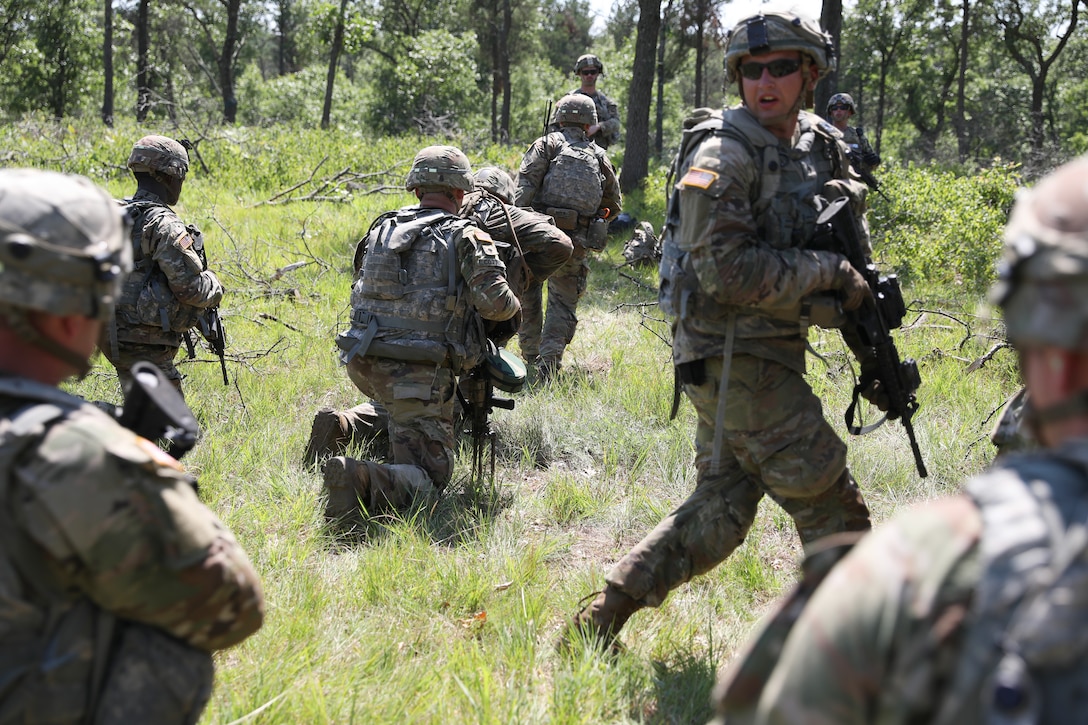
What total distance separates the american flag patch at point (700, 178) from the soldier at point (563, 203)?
13.4ft

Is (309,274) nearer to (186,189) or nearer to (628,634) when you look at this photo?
(186,189)

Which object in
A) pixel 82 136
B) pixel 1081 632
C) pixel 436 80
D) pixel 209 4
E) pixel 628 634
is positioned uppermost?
pixel 209 4

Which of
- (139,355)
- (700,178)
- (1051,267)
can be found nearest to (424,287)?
(139,355)

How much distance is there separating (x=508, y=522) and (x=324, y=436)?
1.23 m

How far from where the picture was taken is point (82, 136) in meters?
14.2

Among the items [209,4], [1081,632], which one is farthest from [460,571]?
[209,4]

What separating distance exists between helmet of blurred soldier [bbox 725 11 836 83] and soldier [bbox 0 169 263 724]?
7.09 ft

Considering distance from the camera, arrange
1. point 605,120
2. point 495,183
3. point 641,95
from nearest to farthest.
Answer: point 495,183 < point 605,120 < point 641,95

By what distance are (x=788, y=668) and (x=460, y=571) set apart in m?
2.62

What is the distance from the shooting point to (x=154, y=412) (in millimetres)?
1775

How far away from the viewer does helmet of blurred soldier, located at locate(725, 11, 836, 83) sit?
9.96ft

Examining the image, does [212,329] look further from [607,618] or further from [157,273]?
[607,618]

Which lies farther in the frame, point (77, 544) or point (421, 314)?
point (421, 314)

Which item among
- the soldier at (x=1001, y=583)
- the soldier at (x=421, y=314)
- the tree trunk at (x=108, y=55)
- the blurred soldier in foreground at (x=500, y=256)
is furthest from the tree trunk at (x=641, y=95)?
the tree trunk at (x=108, y=55)
